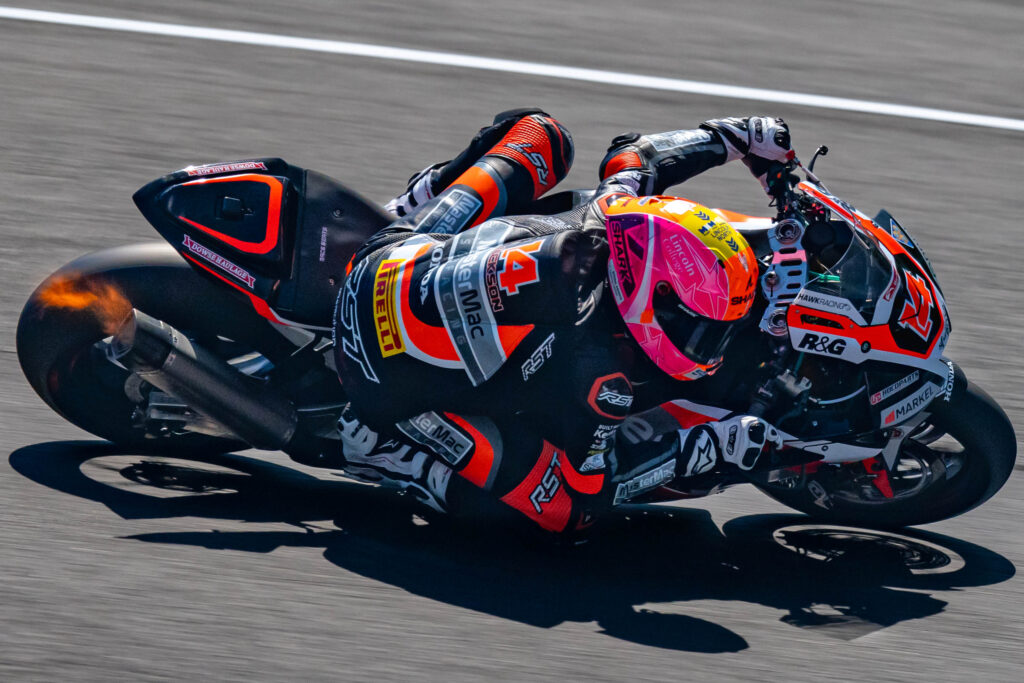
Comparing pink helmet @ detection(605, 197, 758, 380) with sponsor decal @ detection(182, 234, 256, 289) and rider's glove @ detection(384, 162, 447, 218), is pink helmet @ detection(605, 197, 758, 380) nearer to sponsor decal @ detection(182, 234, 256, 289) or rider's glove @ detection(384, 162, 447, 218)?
rider's glove @ detection(384, 162, 447, 218)

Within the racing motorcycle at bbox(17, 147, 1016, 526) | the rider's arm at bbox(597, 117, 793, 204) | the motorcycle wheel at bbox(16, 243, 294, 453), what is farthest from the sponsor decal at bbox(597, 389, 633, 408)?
the motorcycle wheel at bbox(16, 243, 294, 453)

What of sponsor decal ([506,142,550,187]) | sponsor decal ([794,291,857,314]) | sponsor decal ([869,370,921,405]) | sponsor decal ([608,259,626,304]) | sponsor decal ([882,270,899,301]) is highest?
sponsor decal ([506,142,550,187])

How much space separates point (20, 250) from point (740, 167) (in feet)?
12.6

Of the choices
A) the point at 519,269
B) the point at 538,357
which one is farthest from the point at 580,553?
the point at 519,269

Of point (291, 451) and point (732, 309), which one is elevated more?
point (732, 309)

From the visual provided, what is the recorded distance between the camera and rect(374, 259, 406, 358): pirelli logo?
4.23 metres

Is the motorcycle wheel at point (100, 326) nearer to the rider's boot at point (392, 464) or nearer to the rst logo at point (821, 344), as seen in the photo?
the rider's boot at point (392, 464)

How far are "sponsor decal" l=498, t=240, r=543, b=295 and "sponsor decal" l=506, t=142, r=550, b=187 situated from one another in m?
0.65

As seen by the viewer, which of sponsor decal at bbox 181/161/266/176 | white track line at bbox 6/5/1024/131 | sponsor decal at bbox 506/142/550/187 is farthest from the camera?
white track line at bbox 6/5/1024/131

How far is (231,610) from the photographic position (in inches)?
161

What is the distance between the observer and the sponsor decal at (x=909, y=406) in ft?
14.3

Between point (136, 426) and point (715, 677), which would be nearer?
point (715, 677)

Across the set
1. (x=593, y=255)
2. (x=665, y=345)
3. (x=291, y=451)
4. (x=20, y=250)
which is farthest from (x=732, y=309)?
(x=20, y=250)

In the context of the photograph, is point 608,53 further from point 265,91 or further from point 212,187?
point 212,187
